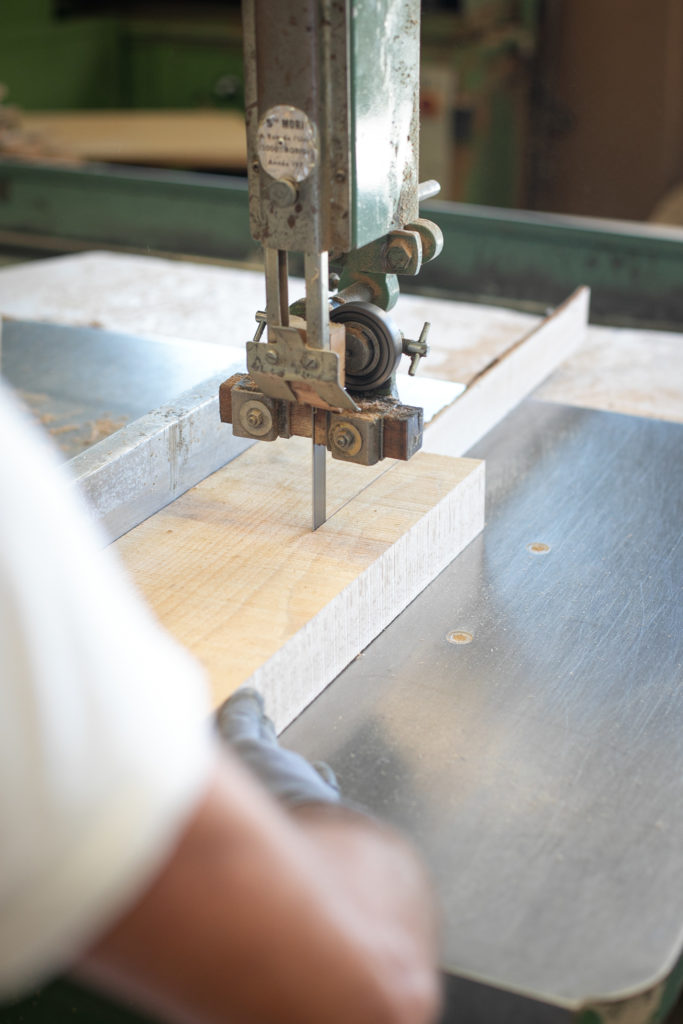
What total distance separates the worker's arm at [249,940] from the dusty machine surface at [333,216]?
641mm

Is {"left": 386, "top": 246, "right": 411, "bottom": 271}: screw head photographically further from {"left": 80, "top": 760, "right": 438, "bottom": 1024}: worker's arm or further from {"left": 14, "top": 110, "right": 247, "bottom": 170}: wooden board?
{"left": 14, "top": 110, "right": 247, "bottom": 170}: wooden board

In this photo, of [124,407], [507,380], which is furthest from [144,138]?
[507,380]

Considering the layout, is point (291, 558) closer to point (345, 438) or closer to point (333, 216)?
point (345, 438)

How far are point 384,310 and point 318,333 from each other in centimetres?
13

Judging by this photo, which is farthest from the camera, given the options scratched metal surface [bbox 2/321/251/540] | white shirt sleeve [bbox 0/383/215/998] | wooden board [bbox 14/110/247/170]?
wooden board [bbox 14/110/247/170]

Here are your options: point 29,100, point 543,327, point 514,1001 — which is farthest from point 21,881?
point 29,100

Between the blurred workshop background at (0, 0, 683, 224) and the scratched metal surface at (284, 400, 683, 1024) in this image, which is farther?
the blurred workshop background at (0, 0, 683, 224)

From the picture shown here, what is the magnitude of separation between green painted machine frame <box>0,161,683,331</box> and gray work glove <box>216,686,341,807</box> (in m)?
1.88

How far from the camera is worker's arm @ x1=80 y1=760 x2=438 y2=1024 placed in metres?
0.54

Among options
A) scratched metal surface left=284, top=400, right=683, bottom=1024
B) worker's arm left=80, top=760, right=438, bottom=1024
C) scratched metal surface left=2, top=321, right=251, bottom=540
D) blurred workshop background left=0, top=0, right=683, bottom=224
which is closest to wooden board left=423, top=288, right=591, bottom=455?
scratched metal surface left=284, top=400, right=683, bottom=1024

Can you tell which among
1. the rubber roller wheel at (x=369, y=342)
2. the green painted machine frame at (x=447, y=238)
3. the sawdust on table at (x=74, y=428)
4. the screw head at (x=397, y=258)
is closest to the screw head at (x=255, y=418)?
the rubber roller wheel at (x=369, y=342)

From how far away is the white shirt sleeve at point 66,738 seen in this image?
47cm

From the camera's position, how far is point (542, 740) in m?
1.08

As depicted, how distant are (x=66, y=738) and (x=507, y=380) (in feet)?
4.97
